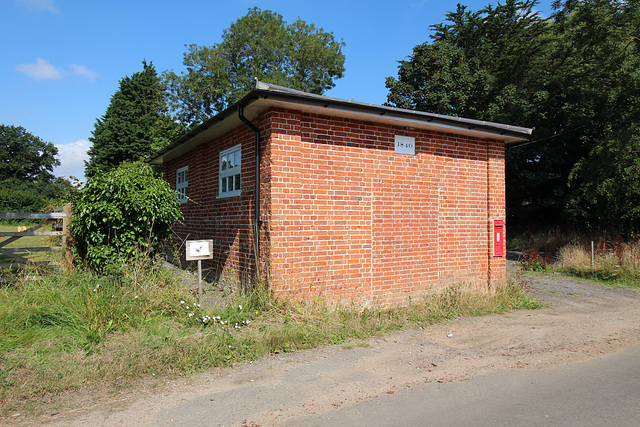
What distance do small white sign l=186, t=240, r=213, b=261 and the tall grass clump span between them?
36.3ft

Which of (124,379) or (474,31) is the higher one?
(474,31)

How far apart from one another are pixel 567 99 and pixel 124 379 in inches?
845

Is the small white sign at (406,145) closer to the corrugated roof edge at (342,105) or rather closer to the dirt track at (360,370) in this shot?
the corrugated roof edge at (342,105)

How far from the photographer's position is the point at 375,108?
6824mm

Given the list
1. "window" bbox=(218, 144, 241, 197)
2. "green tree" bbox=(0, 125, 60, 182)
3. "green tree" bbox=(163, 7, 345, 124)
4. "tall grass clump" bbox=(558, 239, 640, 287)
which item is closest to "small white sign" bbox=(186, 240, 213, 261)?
"window" bbox=(218, 144, 241, 197)

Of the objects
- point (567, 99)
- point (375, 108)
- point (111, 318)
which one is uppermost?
point (567, 99)

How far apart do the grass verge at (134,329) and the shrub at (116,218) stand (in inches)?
18.3

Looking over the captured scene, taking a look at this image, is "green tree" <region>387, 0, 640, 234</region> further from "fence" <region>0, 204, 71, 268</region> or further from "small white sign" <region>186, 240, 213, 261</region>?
"fence" <region>0, 204, 71, 268</region>

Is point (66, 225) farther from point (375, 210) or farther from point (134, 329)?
point (375, 210)

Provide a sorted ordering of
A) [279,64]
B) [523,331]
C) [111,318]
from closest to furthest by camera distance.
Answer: [111,318]
[523,331]
[279,64]

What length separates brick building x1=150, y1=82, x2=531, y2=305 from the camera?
21.8 feet

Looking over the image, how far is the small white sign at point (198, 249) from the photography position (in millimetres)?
6195

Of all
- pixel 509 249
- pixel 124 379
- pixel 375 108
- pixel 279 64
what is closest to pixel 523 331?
pixel 375 108

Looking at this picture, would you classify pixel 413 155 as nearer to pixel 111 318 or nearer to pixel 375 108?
pixel 375 108
